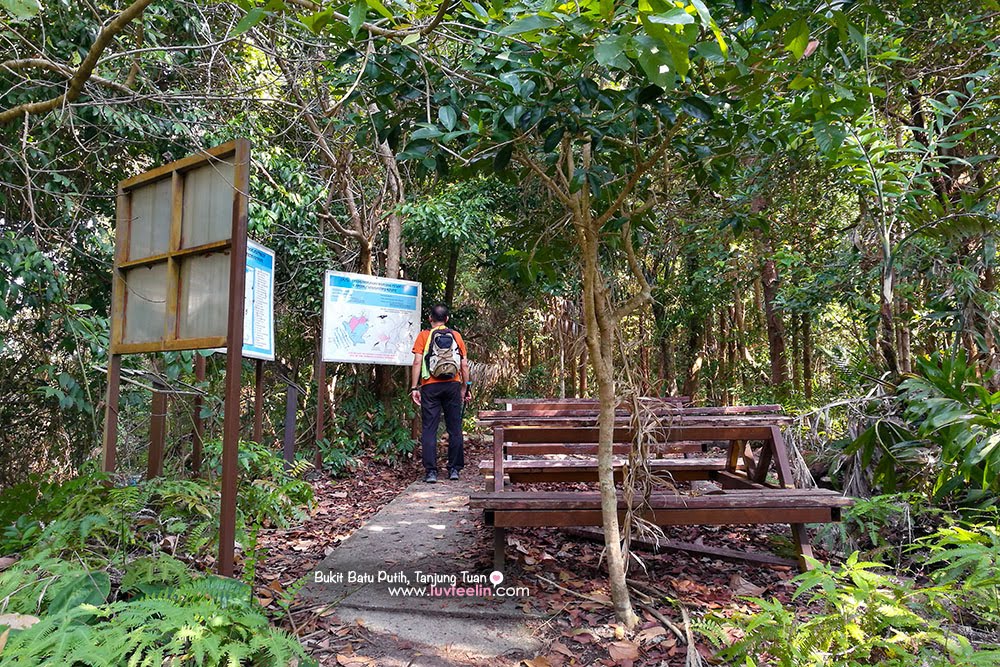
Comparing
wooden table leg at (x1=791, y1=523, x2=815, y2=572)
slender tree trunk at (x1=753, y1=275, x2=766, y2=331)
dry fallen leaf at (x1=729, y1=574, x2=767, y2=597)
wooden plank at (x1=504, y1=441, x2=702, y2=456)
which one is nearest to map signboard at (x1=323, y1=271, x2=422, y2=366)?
wooden plank at (x1=504, y1=441, x2=702, y2=456)

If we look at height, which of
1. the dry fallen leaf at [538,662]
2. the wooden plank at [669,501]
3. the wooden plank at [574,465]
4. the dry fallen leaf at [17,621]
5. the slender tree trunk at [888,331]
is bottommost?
the dry fallen leaf at [538,662]

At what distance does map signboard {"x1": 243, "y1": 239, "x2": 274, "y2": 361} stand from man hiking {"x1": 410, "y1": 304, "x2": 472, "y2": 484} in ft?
6.19

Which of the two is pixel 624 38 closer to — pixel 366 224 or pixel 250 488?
pixel 250 488

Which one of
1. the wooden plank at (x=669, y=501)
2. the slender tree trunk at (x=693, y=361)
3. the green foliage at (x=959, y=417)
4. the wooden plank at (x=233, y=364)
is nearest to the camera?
the wooden plank at (x=233, y=364)

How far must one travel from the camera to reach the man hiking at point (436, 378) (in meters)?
6.05

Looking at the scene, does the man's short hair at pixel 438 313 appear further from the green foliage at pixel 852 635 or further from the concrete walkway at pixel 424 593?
the green foliage at pixel 852 635

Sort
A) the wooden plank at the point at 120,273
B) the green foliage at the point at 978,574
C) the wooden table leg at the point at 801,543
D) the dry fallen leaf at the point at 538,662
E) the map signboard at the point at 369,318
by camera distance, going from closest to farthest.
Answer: the green foliage at the point at 978,574 < the dry fallen leaf at the point at 538,662 < the wooden table leg at the point at 801,543 < the wooden plank at the point at 120,273 < the map signboard at the point at 369,318

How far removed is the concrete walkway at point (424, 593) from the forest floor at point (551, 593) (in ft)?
0.06

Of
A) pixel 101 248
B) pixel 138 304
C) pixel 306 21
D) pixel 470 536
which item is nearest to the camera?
pixel 306 21

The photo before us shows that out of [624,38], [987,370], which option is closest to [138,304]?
[624,38]

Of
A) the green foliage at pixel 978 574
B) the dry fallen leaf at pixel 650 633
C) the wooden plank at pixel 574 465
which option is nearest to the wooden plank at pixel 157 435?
the wooden plank at pixel 574 465

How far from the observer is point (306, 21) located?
231cm

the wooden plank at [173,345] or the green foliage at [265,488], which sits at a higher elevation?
the wooden plank at [173,345]

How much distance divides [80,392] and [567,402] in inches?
170
